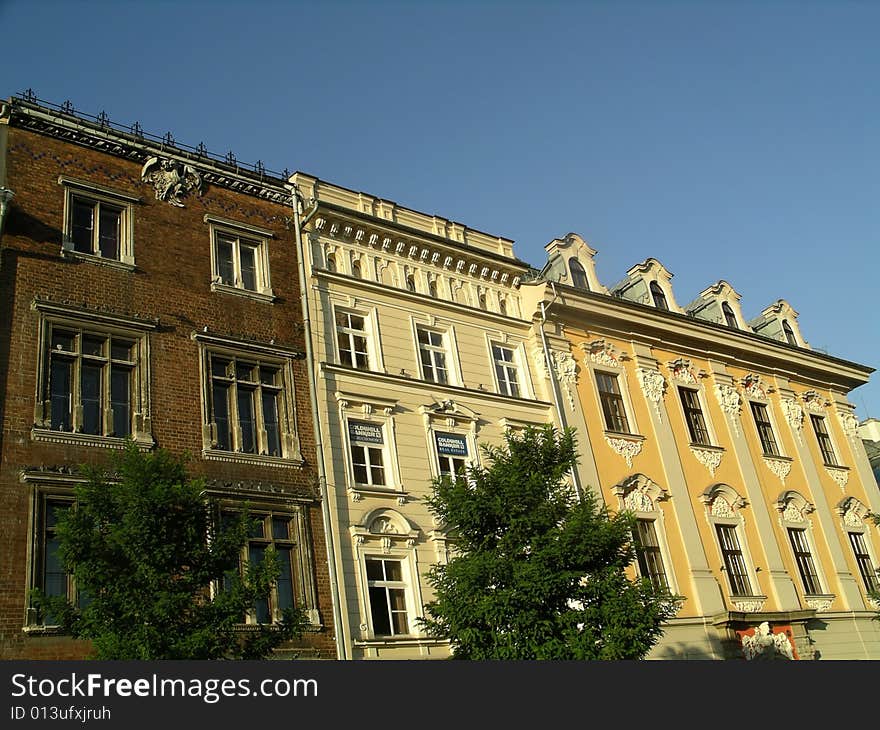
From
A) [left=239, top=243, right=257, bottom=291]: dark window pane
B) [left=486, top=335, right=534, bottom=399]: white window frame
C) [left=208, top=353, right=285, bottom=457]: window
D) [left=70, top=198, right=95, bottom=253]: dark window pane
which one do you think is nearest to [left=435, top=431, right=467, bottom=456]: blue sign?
[left=486, top=335, right=534, bottom=399]: white window frame

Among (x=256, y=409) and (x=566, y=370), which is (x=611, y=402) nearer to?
(x=566, y=370)

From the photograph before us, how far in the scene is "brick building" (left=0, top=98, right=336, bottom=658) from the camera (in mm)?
17781

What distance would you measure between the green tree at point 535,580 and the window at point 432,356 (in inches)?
238

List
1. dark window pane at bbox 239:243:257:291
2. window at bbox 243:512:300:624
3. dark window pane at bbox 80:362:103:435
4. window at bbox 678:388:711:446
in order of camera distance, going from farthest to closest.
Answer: window at bbox 678:388:711:446 < dark window pane at bbox 239:243:257:291 < window at bbox 243:512:300:624 < dark window pane at bbox 80:362:103:435

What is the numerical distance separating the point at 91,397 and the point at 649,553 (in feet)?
54.3

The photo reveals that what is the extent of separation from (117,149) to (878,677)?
66.6 feet

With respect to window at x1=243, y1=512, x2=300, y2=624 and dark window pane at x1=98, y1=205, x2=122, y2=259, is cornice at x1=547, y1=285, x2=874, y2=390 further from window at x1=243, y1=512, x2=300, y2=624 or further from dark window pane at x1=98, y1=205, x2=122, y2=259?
dark window pane at x1=98, y1=205, x2=122, y2=259

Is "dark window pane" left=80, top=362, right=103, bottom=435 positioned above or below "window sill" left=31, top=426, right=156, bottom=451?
above

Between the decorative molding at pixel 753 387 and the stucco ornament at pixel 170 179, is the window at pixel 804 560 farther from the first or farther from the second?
the stucco ornament at pixel 170 179

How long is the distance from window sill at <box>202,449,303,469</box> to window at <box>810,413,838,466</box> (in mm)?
23110

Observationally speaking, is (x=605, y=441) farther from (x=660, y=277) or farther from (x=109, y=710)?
(x=109, y=710)

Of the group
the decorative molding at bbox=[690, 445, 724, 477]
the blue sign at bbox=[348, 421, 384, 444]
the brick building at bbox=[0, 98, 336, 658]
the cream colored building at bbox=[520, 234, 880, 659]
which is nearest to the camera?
the brick building at bbox=[0, 98, 336, 658]

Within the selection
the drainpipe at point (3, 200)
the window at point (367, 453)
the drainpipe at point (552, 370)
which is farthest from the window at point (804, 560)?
the drainpipe at point (3, 200)

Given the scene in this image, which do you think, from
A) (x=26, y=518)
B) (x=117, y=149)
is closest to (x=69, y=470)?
(x=26, y=518)
